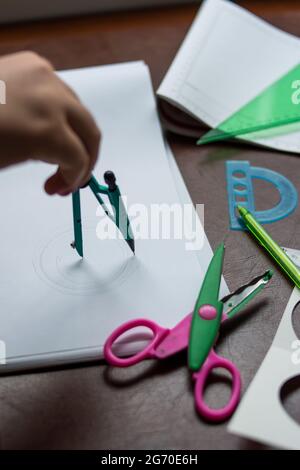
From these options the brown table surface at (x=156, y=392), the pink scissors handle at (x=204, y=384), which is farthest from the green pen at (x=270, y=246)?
the pink scissors handle at (x=204, y=384)

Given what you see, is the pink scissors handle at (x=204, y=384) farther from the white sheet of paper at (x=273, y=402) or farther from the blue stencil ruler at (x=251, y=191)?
the blue stencil ruler at (x=251, y=191)

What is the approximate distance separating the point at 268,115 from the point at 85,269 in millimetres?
328

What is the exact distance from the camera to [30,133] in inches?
15.0

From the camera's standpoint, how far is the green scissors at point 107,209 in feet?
1.61

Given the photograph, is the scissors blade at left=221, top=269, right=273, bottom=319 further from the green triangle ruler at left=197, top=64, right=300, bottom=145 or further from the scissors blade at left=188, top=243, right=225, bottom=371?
the green triangle ruler at left=197, top=64, right=300, bottom=145

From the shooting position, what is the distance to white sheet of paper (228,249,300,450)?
37 cm

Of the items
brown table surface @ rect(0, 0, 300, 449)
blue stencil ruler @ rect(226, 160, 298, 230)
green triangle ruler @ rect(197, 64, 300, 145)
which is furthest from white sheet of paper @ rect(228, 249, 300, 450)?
green triangle ruler @ rect(197, 64, 300, 145)

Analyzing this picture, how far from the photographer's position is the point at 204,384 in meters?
0.42

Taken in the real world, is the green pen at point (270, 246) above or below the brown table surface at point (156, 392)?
above

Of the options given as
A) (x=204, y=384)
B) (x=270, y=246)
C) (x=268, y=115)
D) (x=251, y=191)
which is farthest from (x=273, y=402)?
(x=268, y=115)

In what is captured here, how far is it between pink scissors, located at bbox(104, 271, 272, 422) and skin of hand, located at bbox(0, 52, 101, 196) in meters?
0.14

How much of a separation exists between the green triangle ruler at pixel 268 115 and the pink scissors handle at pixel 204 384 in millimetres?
322

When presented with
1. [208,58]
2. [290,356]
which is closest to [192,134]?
[208,58]
